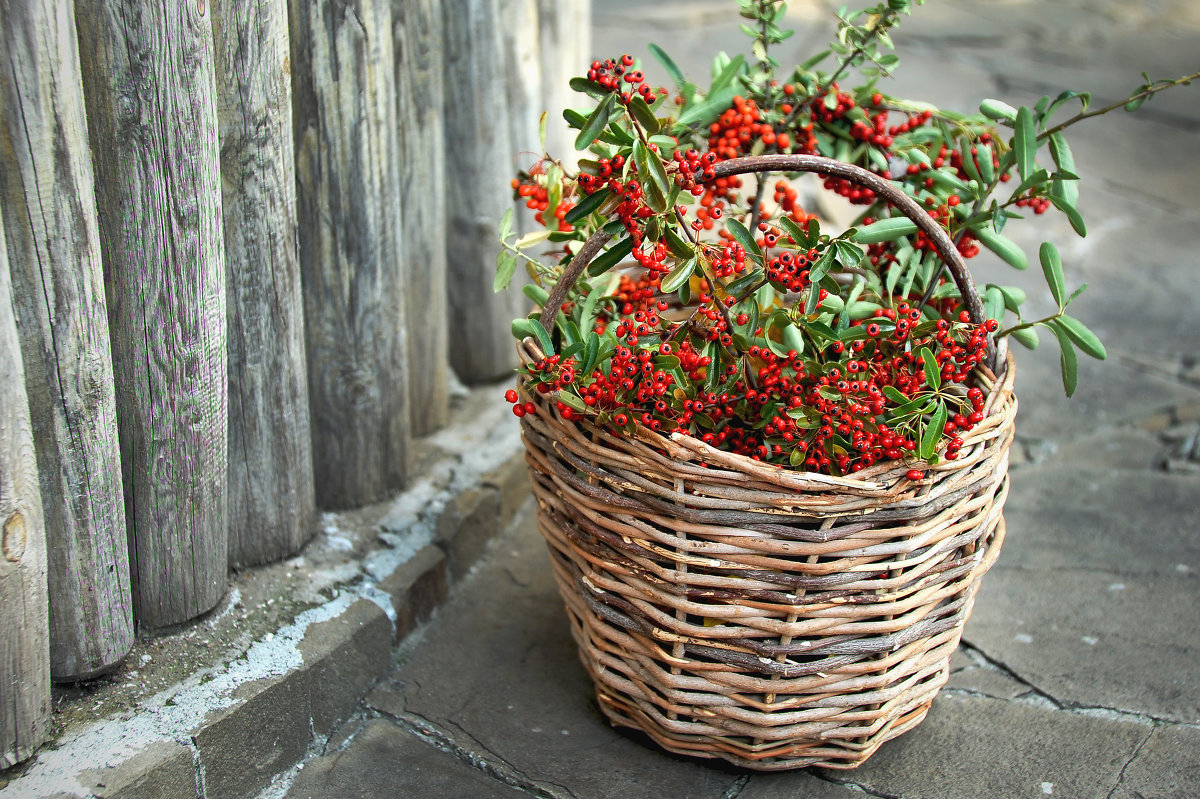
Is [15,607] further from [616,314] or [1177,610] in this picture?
[1177,610]

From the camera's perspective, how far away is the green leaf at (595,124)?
1347mm

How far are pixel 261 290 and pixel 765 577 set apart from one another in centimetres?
95

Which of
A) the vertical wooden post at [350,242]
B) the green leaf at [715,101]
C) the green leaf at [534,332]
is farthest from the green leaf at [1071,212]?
the vertical wooden post at [350,242]

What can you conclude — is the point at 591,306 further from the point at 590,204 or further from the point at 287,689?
the point at 287,689

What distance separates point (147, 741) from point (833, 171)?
127 centimetres

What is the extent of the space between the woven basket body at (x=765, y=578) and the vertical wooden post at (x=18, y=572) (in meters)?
0.70

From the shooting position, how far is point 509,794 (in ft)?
5.16

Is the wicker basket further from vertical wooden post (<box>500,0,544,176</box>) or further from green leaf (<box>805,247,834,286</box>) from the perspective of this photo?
vertical wooden post (<box>500,0,544,176</box>)

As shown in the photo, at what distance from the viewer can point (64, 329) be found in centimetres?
131

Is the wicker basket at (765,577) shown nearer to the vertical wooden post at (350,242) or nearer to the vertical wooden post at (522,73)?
the vertical wooden post at (350,242)

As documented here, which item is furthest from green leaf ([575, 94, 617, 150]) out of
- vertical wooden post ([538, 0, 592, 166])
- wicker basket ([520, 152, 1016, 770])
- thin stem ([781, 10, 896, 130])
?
vertical wooden post ([538, 0, 592, 166])

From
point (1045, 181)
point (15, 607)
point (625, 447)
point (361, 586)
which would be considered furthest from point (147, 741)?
point (1045, 181)

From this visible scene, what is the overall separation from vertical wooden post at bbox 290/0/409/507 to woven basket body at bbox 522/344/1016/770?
499 millimetres

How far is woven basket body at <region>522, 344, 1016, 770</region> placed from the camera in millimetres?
1347
